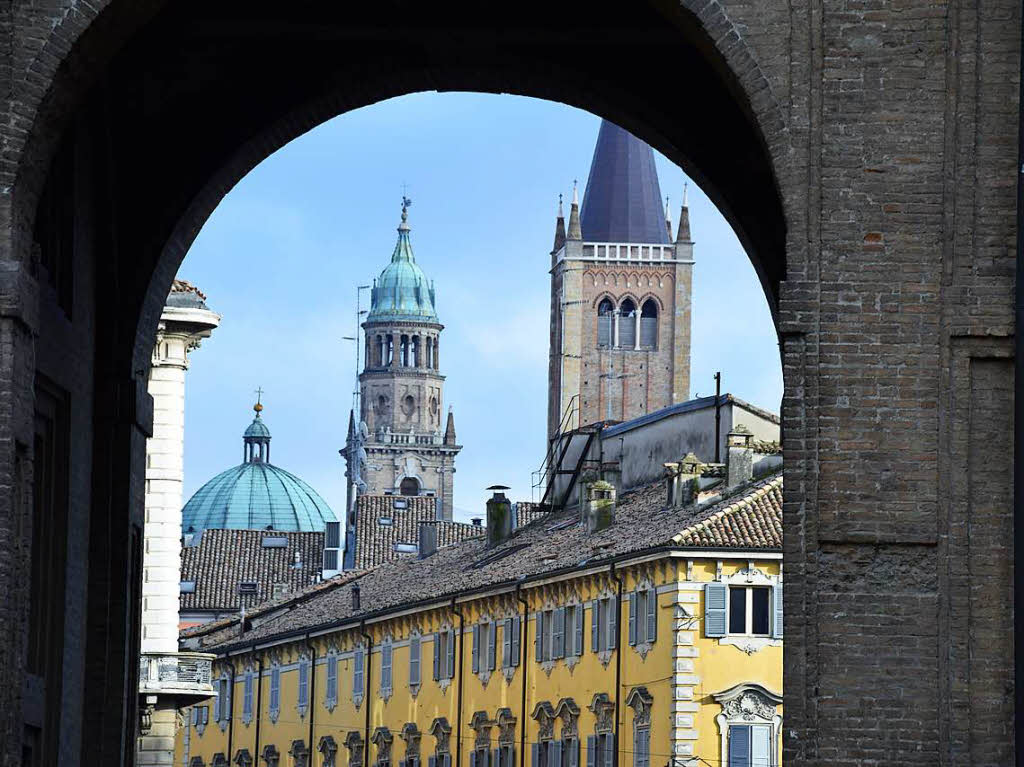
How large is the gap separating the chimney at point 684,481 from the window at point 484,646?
17.8 ft

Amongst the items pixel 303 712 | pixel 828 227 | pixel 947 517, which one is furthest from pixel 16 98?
pixel 303 712

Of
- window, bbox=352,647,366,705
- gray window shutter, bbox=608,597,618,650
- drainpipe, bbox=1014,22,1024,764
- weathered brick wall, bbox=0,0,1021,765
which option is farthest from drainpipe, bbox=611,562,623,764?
drainpipe, bbox=1014,22,1024,764

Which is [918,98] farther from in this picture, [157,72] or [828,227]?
[157,72]

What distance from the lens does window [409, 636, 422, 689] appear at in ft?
205

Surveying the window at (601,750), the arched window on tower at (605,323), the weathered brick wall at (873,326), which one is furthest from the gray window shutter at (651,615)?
the arched window on tower at (605,323)

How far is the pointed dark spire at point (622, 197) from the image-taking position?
6033 inches

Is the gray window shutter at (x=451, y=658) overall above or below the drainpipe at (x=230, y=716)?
above

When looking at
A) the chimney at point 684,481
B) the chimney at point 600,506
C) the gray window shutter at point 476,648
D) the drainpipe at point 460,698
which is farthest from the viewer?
the drainpipe at point 460,698

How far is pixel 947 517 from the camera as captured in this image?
50.9 feet

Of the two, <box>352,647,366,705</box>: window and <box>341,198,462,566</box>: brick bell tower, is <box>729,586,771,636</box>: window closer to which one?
<box>352,647,366,705</box>: window

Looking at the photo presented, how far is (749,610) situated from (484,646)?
32.3ft

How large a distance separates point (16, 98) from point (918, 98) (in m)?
5.07

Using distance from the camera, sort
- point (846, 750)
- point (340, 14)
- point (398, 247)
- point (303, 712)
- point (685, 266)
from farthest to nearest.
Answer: point (398, 247)
point (685, 266)
point (303, 712)
point (340, 14)
point (846, 750)

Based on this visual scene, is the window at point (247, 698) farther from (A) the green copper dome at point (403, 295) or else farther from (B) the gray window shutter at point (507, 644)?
(A) the green copper dome at point (403, 295)
